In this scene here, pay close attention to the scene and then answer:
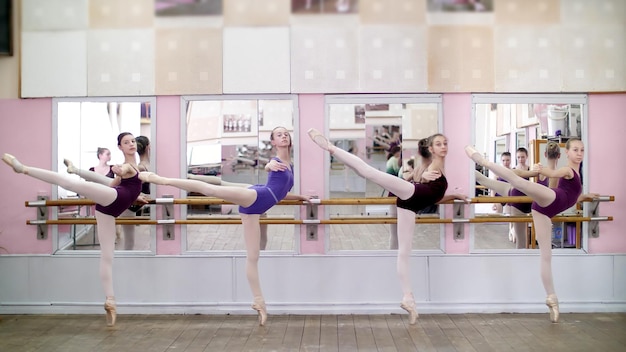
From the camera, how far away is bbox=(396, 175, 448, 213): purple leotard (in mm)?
5238

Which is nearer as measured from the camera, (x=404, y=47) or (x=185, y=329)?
(x=185, y=329)

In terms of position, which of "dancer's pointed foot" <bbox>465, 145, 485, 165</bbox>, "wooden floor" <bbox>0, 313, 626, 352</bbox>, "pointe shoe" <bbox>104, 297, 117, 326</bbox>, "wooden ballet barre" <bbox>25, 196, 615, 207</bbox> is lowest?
"wooden floor" <bbox>0, 313, 626, 352</bbox>

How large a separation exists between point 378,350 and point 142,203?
271 centimetres

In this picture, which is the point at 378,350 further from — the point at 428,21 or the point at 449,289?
the point at 428,21

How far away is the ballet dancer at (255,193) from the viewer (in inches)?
190

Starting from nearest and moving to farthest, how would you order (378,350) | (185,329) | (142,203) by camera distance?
(378,350) → (185,329) → (142,203)

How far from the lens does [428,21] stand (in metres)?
6.07

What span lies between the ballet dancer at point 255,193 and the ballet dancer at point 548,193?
1610 mm

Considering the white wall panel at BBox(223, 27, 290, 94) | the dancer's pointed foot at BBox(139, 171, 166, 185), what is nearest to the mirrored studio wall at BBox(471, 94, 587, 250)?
the white wall panel at BBox(223, 27, 290, 94)

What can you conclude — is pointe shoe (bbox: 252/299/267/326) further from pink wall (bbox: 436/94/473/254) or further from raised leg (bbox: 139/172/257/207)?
pink wall (bbox: 436/94/473/254)

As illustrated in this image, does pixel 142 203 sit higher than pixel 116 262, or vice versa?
pixel 142 203

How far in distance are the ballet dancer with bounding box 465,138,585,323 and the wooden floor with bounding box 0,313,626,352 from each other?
46 centimetres

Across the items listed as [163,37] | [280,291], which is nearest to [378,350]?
[280,291]

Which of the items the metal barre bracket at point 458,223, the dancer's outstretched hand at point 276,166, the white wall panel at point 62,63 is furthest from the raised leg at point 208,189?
the metal barre bracket at point 458,223
